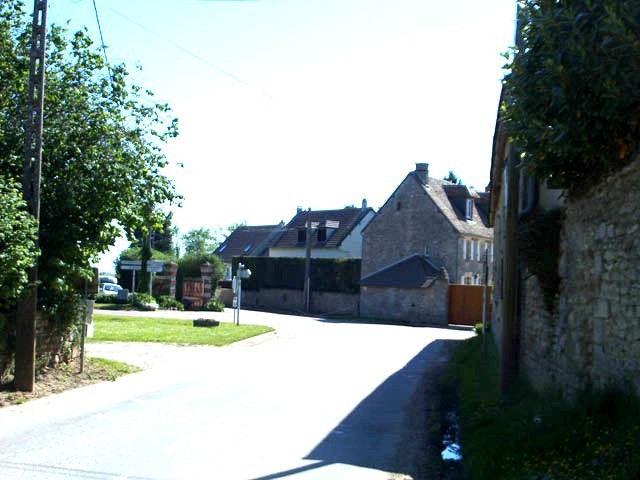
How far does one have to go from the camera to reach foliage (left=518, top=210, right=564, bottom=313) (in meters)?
9.50

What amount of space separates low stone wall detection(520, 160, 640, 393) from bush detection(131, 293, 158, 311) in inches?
1165

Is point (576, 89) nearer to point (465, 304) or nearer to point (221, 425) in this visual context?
point (221, 425)

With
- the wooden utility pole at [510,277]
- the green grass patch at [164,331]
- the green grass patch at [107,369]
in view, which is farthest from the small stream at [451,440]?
the green grass patch at [164,331]

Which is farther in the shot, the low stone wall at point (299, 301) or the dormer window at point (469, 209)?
the low stone wall at point (299, 301)

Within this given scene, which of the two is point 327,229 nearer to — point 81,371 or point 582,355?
point 81,371

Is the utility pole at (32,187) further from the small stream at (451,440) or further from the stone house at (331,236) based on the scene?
the stone house at (331,236)

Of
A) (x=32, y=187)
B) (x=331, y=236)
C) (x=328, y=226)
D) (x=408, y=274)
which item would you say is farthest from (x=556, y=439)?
(x=331, y=236)

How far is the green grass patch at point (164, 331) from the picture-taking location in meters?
20.9

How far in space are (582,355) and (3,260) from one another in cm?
778

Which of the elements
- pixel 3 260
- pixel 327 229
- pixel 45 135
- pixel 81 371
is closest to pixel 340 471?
pixel 3 260

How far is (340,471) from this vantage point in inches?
284

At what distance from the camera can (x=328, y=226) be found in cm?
5834

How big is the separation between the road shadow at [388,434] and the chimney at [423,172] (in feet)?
103

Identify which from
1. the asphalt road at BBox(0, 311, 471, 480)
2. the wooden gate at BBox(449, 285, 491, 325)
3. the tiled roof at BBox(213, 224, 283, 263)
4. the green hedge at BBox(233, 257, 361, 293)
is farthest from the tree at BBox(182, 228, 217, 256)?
the asphalt road at BBox(0, 311, 471, 480)
